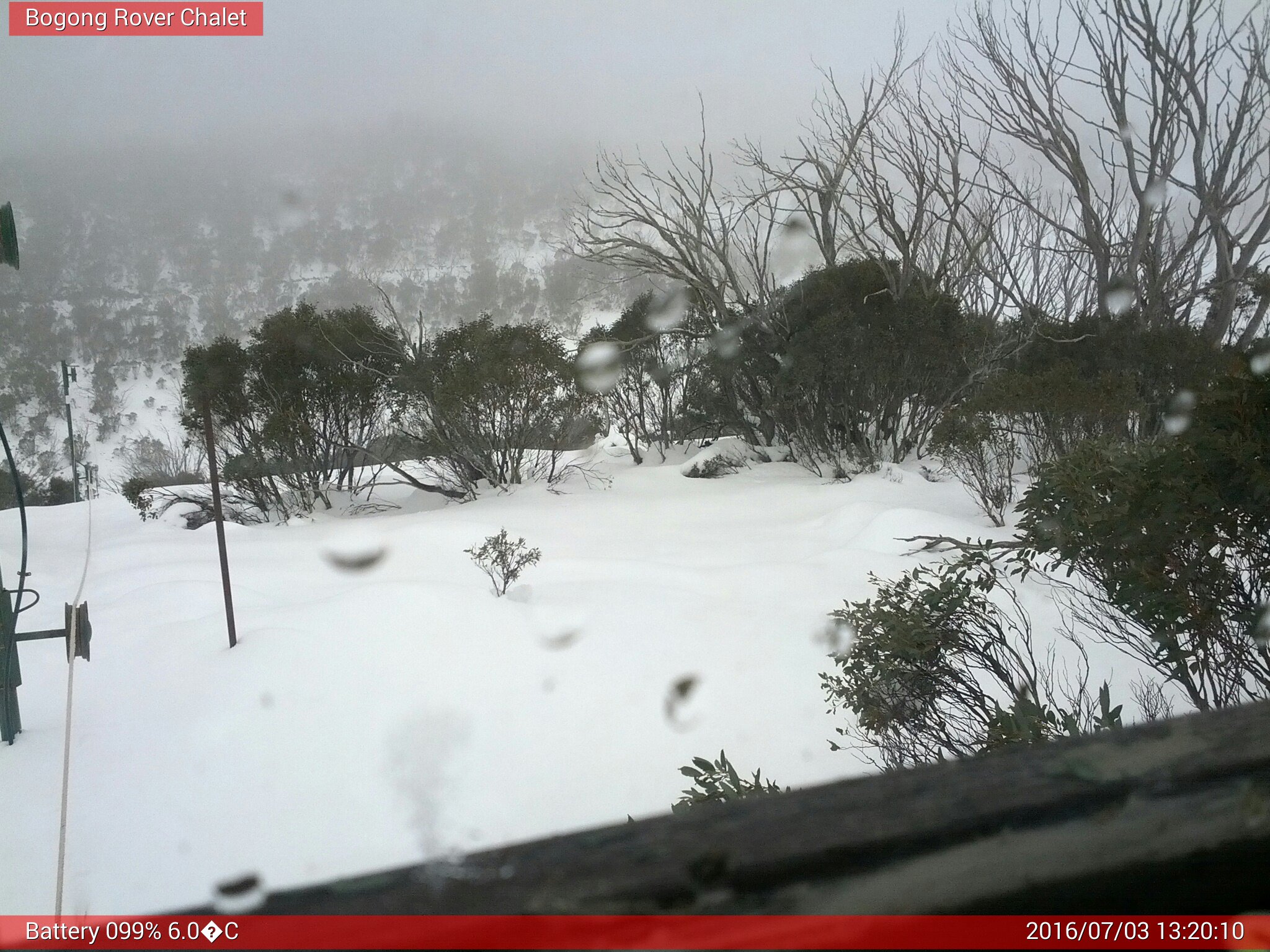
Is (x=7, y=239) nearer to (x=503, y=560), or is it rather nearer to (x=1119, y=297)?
(x=503, y=560)

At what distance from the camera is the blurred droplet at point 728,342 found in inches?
334

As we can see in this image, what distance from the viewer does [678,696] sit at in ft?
8.25

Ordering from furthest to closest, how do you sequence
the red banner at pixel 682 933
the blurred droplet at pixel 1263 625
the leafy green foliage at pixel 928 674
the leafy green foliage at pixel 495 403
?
the leafy green foliage at pixel 495 403, the leafy green foliage at pixel 928 674, the blurred droplet at pixel 1263 625, the red banner at pixel 682 933

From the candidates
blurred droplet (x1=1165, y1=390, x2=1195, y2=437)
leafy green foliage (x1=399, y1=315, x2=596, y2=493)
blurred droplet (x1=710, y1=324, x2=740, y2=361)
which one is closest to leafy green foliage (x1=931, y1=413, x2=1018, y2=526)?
blurred droplet (x1=1165, y1=390, x2=1195, y2=437)

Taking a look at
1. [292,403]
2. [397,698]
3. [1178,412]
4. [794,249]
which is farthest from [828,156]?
[397,698]

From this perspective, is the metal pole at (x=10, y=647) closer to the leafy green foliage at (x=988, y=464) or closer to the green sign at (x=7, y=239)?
the green sign at (x=7, y=239)

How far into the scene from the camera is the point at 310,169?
23766 mm

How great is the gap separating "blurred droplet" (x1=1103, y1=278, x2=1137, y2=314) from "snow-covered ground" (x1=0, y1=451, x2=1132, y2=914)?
5343mm

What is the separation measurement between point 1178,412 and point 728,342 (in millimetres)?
6444

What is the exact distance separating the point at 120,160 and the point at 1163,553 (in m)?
16.6

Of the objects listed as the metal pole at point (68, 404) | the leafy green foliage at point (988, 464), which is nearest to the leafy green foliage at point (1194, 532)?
the leafy green foliage at point (988, 464)

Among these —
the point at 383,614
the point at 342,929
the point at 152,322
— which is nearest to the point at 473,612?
the point at 383,614

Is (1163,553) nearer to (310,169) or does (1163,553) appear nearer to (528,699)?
(528,699)

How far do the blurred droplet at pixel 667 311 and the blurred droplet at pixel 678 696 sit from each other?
744cm
